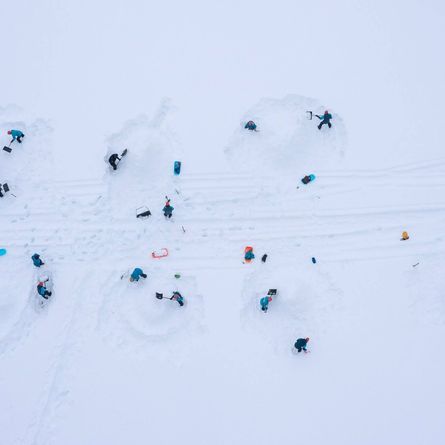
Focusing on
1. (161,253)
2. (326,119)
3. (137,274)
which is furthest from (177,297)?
(326,119)

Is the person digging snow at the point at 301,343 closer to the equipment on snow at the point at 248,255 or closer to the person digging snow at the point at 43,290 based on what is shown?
the equipment on snow at the point at 248,255

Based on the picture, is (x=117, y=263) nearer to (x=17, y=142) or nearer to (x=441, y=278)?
(x=17, y=142)

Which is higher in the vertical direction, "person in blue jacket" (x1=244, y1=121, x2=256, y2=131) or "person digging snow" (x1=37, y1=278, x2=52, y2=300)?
"person in blue jacket" (x1=244, y1=121, x2=256, y2=131)

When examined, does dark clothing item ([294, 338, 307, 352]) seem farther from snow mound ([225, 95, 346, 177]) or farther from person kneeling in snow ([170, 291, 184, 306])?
snow mound ([225, 95, 346, 177])

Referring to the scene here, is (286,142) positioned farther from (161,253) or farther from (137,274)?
(137,274)

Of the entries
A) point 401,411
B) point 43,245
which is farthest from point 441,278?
point 43,245

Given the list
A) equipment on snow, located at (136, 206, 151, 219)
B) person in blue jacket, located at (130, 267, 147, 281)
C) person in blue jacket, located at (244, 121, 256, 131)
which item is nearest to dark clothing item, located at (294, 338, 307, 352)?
person in blue jacket, located at (130, 267, 147, 281)
